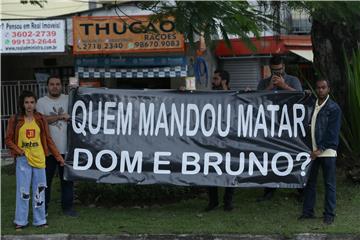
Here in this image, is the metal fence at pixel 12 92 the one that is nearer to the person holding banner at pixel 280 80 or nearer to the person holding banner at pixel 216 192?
the person holding banner at pixel 216 192

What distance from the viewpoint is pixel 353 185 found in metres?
8.62

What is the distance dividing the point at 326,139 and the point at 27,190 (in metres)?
3.48

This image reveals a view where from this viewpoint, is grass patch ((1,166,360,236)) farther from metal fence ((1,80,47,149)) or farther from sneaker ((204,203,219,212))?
metal fence ((1,80,47,149))

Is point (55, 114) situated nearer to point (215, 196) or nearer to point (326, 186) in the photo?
point (215, 196)

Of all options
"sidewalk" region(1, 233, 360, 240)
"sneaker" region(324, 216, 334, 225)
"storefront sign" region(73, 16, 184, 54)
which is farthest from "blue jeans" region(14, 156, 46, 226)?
"storefront sign" region(73, 16, 184, 54)

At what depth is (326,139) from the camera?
266 inches

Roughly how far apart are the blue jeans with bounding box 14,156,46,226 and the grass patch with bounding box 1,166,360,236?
0.50 feet

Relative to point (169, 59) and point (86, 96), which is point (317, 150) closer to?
point (86, 96)

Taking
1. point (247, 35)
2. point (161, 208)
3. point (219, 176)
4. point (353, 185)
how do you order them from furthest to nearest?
point (353, 185), point (161, 208), point (219, 176), point (247, 35)

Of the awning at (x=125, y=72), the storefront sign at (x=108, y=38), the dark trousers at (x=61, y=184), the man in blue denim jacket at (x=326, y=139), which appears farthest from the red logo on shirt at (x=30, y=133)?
the awning at (x=125, y=72)

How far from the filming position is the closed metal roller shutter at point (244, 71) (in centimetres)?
1894

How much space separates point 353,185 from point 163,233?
11.0 ft

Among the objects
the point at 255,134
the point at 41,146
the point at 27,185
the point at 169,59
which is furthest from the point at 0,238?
the point at 169,59

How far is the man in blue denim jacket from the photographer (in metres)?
6.72
